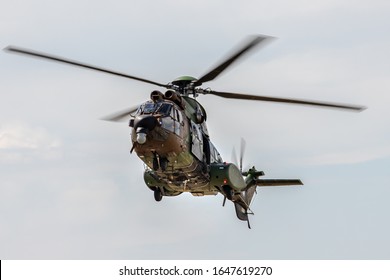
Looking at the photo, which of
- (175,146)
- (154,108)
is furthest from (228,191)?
(154,108)

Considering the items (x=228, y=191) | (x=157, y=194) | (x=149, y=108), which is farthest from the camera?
(x=157, y=194)

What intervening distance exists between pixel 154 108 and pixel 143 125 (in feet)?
4.61

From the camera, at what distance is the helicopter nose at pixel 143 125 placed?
27.5 meters

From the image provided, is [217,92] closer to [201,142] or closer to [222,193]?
[201,142]

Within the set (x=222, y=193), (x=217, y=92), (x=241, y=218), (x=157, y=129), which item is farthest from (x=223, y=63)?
(x=241, y=218)

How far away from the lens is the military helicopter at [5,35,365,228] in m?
28.4

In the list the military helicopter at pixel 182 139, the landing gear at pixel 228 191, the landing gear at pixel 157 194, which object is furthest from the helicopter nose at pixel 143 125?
the landing gear at pixel 228 191

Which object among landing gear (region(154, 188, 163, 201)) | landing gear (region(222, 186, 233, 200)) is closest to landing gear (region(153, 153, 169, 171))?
landing gear (region(154, 188, 163, 201))

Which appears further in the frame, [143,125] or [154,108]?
[154,108]

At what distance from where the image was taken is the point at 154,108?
2891 centimetres

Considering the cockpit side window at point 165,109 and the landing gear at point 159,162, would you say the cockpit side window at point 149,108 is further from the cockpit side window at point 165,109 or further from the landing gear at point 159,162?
the landing gear at point 159,162

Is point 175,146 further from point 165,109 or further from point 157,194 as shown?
point 157,194

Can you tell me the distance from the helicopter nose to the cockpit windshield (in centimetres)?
68

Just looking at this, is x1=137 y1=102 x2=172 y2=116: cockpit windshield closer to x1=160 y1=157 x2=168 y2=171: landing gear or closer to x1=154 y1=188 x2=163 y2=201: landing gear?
x1=160 y1=157 x2=168 y2=171: landing gear
